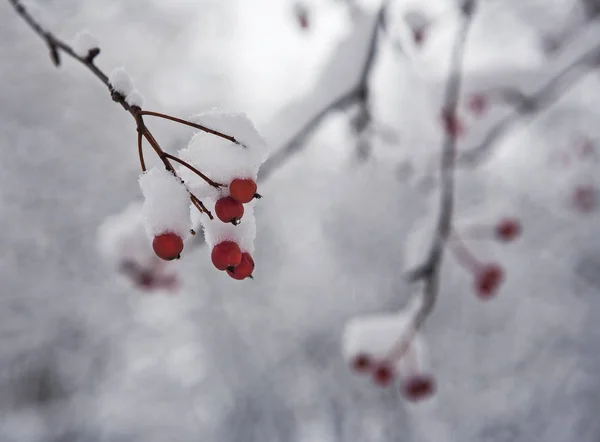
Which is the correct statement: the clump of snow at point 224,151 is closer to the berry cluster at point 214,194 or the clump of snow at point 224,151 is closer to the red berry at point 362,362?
the berry cluster at point 214,194

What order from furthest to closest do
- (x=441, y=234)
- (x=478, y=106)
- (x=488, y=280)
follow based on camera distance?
(x=478, y=106)
(x=488, y=280)
(x=441, y=234)

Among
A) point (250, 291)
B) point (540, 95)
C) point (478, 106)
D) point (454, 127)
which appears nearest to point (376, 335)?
point (454, 127)

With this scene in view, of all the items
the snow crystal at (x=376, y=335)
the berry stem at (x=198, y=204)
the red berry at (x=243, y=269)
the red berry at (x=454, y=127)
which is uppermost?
the red berry at (x=454, y=127)

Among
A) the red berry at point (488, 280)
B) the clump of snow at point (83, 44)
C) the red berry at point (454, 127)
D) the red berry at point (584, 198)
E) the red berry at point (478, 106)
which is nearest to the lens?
the clump of snow at point (83, 44)

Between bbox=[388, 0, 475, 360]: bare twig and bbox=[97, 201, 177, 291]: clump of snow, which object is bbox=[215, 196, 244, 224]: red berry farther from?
bbox=[97, 201, 177, 291]: clump of snow

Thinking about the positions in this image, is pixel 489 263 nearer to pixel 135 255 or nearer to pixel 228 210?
pixel 135 255

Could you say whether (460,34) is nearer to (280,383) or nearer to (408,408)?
(280,383)

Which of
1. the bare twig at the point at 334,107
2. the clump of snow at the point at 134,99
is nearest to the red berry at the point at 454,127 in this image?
the bare twig at the point at 334,107

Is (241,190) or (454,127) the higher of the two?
(454,127)
